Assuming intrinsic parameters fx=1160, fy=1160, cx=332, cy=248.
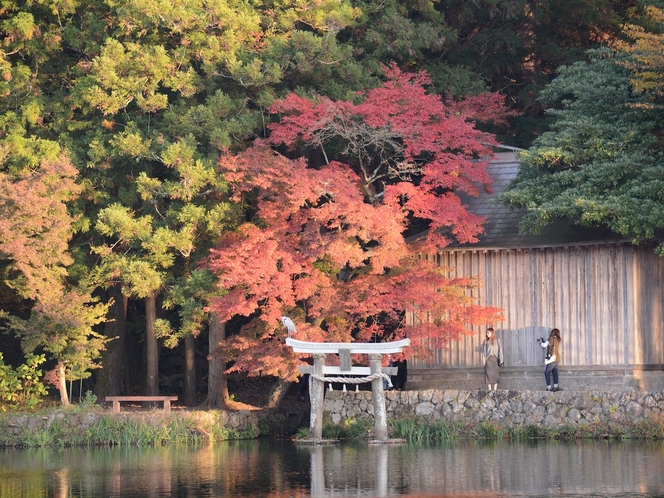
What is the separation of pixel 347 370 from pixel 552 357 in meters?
4.50

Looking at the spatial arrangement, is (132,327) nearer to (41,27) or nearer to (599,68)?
(41,27)

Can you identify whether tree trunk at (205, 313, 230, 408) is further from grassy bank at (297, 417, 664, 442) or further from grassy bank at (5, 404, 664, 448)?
grassy bank at (297, 417, 664, 442)

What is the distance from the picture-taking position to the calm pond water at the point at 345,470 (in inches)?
592

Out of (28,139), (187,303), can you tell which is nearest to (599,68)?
(187,303)

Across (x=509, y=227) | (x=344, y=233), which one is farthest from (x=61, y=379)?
(x=509, y=227)

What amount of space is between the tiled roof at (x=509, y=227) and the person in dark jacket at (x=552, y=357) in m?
1.93

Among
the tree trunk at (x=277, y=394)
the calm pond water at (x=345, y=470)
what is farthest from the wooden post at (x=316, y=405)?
the tree trunk at (x=277, y=394)

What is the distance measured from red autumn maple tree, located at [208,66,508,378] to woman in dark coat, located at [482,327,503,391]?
1.88 ft

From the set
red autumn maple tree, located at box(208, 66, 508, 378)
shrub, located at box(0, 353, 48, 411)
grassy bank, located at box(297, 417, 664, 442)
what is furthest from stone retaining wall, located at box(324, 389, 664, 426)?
shrub, located at box(0, 353, 48, 411)

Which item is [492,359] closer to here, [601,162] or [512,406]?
[512,406]

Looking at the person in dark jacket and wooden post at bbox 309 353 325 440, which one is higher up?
the person in dark jacket

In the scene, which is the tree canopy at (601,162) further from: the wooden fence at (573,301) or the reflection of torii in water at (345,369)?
the reflection of torii in water at (345,369)

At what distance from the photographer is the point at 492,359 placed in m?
23.5

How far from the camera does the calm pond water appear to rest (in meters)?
15.0
